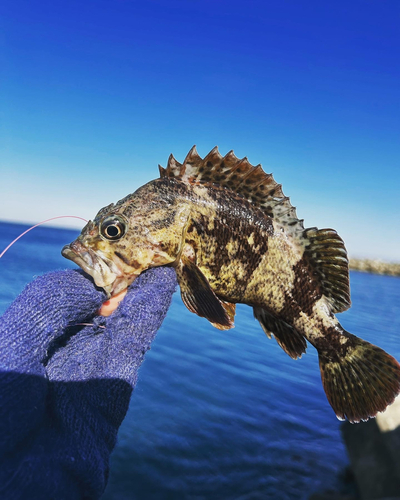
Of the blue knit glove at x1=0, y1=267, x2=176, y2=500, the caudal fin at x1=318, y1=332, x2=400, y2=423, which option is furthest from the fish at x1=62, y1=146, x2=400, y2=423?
the blue knit glove at x1=0, y1=267, x2=176, y2=500

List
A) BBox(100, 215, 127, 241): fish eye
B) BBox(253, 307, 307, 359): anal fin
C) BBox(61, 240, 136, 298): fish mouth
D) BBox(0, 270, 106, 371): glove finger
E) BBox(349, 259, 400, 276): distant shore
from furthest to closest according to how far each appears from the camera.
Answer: BBox(349, 259, 400, 276): distant shore
BBox(253, 307, 307, 359): anal fin
BBox(100, 215, 127, 241): fish eye
BBox(61, 240, 136, 298): fish mouth
BBox(0, 270, 106, 371): glove finger

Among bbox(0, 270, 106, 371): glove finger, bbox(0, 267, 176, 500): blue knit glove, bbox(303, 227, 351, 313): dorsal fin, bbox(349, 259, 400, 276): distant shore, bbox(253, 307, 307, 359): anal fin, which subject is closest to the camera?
bbox(0, 267, 176, 500): blue knit glove

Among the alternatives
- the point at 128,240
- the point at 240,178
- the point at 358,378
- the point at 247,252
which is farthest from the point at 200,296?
the point at 358,378

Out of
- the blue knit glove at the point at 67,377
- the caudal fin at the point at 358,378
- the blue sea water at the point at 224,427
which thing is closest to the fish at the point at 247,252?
the caudal fin at the point at 358,378

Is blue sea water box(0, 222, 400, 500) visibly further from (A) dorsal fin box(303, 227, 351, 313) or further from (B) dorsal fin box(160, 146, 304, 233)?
(A) dorsal fin box(303, 227, 351, 313)

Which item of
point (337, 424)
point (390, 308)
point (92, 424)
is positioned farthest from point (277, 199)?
point (390, 308)

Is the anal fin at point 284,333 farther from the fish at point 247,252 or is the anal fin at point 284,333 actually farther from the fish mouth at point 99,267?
the fish mouth at point 99,267

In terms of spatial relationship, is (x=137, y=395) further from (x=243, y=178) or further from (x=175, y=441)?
(x=243, y=178)
